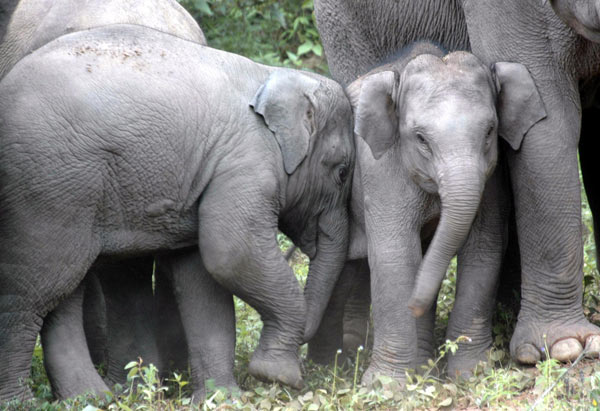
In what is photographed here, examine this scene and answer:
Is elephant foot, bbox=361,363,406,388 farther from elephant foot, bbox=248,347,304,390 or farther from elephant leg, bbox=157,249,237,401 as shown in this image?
elephant leg, bbox=157,249,237,401

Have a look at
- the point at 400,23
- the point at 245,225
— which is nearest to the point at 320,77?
the point at 400,23

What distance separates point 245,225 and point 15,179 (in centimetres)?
93

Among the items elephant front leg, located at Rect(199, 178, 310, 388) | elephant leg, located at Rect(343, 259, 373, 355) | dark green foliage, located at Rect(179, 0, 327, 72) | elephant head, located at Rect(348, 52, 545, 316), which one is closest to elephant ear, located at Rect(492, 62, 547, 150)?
elephant head, located at Rect(348, 52, 545, 316)

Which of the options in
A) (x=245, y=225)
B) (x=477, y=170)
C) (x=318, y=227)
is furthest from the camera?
(x=318, y=227)

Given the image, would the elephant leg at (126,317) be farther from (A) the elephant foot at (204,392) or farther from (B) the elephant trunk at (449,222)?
(B) the elephant trunk at (449,222)

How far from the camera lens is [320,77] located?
17.7ft

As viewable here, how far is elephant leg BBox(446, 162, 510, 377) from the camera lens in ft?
16.4

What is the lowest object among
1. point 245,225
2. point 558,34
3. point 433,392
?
point 433,392

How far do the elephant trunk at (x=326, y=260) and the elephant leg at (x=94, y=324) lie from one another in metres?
1.14

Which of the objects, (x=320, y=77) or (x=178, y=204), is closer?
(x=178, y=204)

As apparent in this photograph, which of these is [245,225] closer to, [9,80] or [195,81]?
[195,81]

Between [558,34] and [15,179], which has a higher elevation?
[558,34]

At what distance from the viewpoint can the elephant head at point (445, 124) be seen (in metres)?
4.57

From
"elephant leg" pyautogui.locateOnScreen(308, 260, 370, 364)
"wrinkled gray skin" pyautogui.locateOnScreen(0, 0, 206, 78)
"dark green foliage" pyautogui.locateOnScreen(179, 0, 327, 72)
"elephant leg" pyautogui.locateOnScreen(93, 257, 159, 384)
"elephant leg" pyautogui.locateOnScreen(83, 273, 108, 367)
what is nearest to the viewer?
"elephant leg" pyautogui.locateOnScreen(93, 257, 159, 384)
